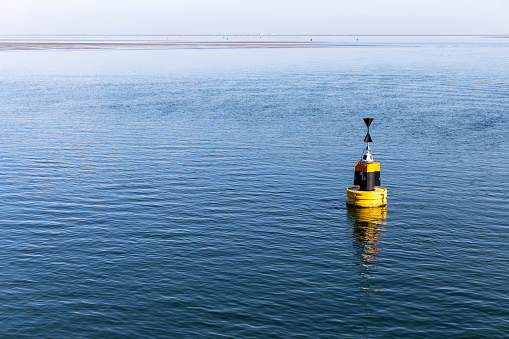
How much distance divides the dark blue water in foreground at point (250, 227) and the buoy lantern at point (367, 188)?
0.81 m

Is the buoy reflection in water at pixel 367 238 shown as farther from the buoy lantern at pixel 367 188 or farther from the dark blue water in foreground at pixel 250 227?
the buoy lantern at pixel 367 188

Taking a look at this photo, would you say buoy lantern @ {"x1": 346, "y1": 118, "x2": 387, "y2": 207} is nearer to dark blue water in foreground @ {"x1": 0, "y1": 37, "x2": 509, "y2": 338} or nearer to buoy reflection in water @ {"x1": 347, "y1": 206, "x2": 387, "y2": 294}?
buoy reflection in water @ {"x1": 347, "y1": 206, "x2": 387, "y2": 294}

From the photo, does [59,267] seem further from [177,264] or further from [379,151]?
[379,151]

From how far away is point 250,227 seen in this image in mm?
42438

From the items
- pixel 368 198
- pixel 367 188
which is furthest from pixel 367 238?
pixel 367 188

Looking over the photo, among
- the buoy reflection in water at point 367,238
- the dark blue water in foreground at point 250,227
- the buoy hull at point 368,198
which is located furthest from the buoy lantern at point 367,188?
the dark blue water in foreground at point 250,227

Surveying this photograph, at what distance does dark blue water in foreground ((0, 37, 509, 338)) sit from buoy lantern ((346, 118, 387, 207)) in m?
0.81

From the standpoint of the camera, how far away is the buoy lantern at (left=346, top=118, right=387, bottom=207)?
1853 inches

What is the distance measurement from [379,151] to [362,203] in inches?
946

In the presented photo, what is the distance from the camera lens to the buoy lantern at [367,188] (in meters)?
47.1

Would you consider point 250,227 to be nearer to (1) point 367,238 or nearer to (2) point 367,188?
(1) point 367,238

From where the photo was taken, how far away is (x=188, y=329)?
90.5 ft

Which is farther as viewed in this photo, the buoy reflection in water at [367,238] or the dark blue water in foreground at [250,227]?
the buoy reflection in water at [367,238]

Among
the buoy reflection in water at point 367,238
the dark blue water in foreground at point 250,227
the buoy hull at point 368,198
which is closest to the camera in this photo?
the dark blue water in foreground at point 250,227
